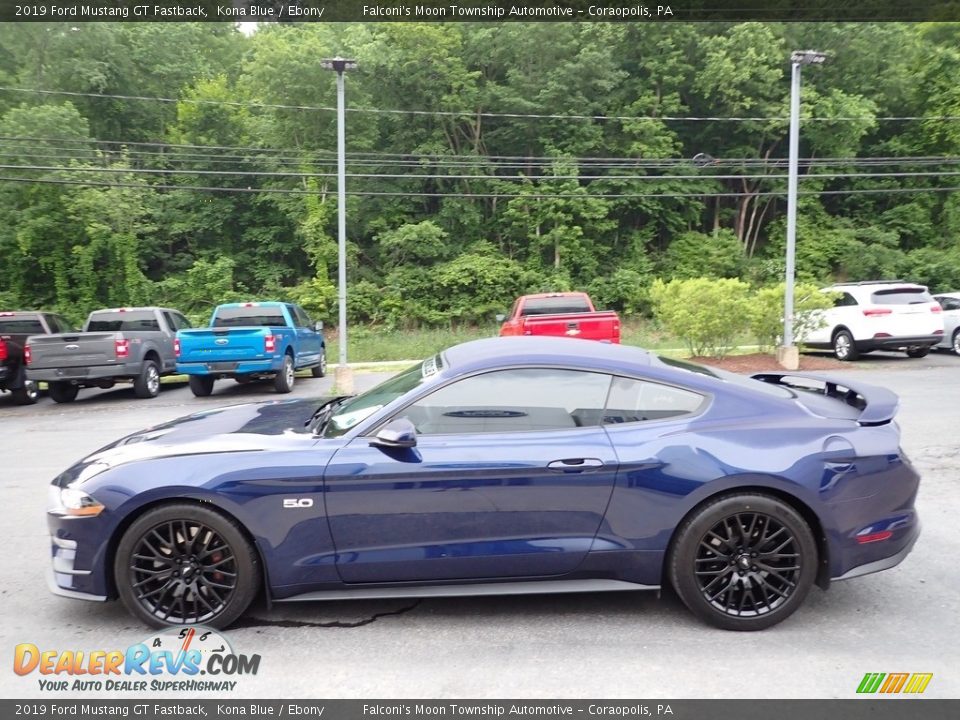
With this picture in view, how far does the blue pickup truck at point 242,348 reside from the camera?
13549 millimetres

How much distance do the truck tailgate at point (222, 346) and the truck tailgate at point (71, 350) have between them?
1.31m

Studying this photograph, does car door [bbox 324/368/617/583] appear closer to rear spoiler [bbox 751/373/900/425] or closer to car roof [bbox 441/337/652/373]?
car roof [bbox 441/337/652/373]

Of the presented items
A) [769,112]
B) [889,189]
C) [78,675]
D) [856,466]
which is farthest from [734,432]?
[889,189]

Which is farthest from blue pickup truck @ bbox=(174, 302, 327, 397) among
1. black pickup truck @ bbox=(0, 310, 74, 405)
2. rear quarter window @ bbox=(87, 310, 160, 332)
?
black pickup truck @ bbox=(0, 310, 74, 405)

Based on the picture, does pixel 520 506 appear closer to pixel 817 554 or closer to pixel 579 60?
pixel 817 554

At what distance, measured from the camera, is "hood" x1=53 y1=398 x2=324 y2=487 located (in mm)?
3814

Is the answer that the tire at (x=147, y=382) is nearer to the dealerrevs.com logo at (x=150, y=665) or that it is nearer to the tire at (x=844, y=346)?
the dealerrevs.com logo at (x=150, y=665)

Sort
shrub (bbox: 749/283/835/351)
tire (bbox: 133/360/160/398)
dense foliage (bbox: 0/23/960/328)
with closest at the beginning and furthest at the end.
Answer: tire (bbox: 133/360/160/398) < shrub (bbox: 749/283/835/351) < dense foliage (bbox: 0/23/960/328)

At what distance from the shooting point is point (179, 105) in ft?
115

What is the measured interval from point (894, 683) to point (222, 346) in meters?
12.4

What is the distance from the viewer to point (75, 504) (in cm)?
370

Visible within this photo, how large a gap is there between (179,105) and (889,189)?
36.1m

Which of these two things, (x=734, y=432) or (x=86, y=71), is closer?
(x=734, y=432)

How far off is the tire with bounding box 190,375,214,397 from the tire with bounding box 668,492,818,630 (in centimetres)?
1224
